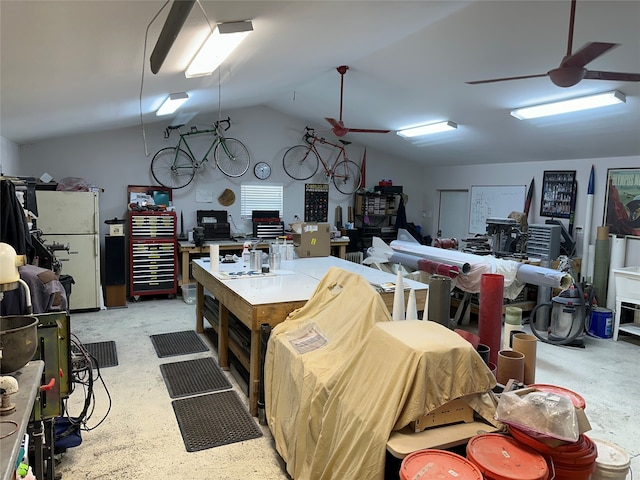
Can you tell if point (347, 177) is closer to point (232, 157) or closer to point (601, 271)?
point (232, 157)

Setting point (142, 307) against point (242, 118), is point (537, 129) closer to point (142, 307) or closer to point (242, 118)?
point (242, 118)

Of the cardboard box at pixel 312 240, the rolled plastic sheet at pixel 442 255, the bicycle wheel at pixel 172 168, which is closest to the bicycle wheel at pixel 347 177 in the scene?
the rolled plastic sheet at pixel 442 255

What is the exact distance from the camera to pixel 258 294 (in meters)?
3.06

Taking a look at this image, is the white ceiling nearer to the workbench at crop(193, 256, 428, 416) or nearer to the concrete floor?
the workbench at crop(193, 256, 428, 416)

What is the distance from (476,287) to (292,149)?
4031 millimetres

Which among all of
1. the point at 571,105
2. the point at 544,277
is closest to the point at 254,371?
the point at 544,277

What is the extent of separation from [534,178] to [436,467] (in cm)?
584

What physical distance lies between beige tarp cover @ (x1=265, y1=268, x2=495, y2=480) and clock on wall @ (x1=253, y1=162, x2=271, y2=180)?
484cm

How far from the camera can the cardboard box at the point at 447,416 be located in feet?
5.24

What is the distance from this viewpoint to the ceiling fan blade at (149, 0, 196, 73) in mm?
1398

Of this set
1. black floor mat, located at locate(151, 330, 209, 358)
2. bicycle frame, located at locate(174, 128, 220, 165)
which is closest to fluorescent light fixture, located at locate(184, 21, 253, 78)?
black floor mat, located at locate(151, 330, 209, 358)

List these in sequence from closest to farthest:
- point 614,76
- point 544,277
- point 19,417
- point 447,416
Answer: point 19,417 < point 447,416 < point 614,76 < point 544,277

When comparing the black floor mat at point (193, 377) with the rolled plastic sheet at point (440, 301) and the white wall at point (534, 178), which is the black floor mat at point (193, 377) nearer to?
the rolled plastic sheet at point (440, 301)

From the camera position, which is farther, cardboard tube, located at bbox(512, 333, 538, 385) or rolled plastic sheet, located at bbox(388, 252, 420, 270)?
rolled plastic sheet, located at bbox(388, 252, 420, 270)
